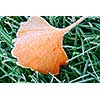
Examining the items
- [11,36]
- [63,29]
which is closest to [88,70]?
[63,29]

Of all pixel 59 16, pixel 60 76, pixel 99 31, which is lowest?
pixel 60 76
